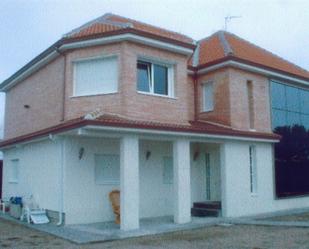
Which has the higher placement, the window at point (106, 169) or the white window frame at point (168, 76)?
the white window frame at point (168, 76)

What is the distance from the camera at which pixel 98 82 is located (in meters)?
16.0

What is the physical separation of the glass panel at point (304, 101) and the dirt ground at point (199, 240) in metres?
10.1

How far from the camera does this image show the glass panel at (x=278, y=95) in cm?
2050

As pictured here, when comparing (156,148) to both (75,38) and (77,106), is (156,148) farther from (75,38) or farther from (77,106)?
(75,38)

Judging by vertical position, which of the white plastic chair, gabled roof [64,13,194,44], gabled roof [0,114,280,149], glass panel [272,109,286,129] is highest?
gabled roof [64,13,194,44]

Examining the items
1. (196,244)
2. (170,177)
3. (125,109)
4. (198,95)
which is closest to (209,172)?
(170,177)

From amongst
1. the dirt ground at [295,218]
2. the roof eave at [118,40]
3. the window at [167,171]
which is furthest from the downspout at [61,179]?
the dirt ground at [295,218]

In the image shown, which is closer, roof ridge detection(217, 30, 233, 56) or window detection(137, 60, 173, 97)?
window detection(137, 60, 173, 97)

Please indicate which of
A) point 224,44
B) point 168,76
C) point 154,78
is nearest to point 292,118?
point 224,44

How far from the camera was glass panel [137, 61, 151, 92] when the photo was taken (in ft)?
52.7

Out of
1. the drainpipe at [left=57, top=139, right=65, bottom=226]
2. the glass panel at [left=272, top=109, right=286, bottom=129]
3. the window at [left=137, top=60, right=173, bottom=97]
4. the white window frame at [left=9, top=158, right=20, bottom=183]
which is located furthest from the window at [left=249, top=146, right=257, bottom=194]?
the white window frame at [left=9, top=158, right=20, bottom=183]

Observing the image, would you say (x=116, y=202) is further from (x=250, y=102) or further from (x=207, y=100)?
(x=250, y=102)

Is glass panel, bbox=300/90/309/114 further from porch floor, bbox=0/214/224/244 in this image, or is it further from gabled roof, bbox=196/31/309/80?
porch floor, bbox=0/214/224/244

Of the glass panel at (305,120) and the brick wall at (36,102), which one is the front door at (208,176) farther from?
the brick wall at (36,102)
